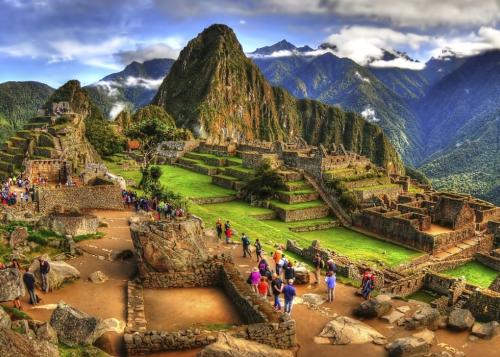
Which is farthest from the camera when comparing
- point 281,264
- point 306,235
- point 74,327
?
point 306,235

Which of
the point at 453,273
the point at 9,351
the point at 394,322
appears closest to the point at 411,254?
the point at 453,273

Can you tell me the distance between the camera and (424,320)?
14172mm

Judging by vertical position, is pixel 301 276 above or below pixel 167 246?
below

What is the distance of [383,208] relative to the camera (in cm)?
4144

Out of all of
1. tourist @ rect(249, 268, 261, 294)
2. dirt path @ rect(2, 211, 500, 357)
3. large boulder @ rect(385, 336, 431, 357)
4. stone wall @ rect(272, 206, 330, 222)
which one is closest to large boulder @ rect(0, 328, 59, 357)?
dirt path @ rect(2, 211, 500, 357)

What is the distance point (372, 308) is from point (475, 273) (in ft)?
67.2

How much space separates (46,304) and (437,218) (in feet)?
115

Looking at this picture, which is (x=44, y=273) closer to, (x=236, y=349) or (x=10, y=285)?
(x=10, y=285)

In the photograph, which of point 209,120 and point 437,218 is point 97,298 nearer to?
point 437,218

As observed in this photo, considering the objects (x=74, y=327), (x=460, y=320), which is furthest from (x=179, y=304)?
(x=460, y=320)

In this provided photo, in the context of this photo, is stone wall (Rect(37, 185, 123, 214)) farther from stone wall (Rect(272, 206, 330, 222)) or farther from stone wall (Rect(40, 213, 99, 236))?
stone wall (Rect(272, 206, 330, 222))

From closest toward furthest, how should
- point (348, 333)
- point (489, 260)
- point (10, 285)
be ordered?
point (10, 285) < point (348, 333) < point (489, 260)

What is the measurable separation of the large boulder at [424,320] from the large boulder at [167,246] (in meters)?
7.43

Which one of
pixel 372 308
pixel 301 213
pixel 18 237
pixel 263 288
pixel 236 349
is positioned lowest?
pixel 301 213
